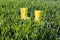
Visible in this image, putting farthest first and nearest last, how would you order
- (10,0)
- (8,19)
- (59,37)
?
1. (10,0)
2. (8,19)
3. (59,37)

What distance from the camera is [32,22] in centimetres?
420

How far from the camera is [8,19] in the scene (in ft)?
14.6

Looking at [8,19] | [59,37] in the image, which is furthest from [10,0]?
[59,37]

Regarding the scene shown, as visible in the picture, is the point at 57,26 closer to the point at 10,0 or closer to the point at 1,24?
the point at 1,24

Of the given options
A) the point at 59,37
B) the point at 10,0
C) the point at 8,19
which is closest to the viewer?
the point at 59,37

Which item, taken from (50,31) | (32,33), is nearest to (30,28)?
(32,33)

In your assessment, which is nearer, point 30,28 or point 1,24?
point 30,28

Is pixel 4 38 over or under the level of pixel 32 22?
under

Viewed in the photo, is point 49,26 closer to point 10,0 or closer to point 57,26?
point 57,26

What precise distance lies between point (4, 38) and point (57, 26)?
105cm

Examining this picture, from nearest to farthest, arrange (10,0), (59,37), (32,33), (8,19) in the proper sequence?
(32,33), (59,37), (8,19), (10,0)

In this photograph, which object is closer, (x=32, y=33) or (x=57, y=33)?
(x=32, y=33)

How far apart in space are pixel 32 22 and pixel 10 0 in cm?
426

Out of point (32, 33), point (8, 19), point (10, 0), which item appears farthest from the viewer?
point (10, 0)
